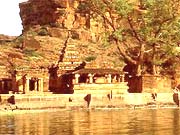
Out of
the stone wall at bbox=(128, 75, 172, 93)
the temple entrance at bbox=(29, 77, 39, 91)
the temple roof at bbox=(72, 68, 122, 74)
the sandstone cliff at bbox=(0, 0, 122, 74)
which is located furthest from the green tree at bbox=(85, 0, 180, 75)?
the temple entrance at bbox=(29, 77, 39, 91)

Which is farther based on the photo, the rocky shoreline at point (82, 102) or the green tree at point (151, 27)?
the green tree at point (151, 27)

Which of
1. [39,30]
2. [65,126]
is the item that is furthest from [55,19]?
[65,126]

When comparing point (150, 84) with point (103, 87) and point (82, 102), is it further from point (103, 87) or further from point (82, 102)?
point (82, 102)

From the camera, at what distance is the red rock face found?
85625 mm

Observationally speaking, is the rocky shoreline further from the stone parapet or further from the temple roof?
the temple roof

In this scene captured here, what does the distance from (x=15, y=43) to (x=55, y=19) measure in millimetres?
11984

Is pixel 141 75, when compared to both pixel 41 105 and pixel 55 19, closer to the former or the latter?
pixel 41 105

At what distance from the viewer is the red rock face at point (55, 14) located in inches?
3371

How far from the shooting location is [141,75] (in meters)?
65.8

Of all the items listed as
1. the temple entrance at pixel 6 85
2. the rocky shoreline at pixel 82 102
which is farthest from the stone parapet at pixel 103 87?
the temple entrance at pixel 6 85

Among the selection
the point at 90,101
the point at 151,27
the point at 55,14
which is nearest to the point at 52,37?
the point at 55,14

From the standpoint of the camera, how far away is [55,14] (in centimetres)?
8575

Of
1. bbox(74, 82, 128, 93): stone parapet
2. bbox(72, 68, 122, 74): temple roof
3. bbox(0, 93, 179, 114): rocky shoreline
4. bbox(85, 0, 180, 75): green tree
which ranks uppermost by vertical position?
bbox(85, 0, 180, 75): green tree

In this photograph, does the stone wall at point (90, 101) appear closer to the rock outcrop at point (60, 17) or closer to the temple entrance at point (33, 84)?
the temple entrance at point (33, 84)
